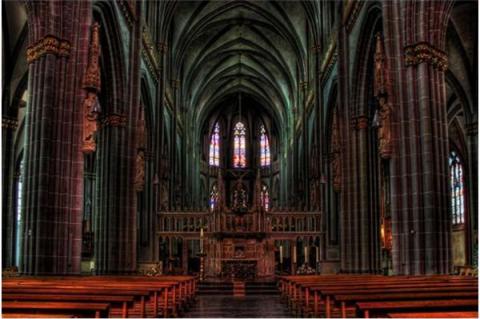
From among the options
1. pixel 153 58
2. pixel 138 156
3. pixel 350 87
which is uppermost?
pixel 153 58

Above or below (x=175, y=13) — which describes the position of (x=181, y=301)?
below

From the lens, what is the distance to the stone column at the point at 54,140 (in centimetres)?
1722

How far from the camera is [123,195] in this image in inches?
996

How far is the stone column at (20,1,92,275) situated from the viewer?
17219 mm

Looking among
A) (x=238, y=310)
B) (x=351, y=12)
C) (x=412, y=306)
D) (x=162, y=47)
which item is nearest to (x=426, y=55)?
(x=238, y=310)

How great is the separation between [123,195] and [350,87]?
434 inches

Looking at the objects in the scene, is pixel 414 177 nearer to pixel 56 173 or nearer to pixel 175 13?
pixel 56 173

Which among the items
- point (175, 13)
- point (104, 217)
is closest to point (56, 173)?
point (104, 217)

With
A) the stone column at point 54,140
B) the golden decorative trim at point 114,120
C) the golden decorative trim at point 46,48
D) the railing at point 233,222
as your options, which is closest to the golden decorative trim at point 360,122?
the railing at point 233,222

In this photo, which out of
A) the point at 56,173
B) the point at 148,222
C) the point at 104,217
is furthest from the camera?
the point at 148,222

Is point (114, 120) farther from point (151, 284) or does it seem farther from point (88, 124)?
point (151, 284)

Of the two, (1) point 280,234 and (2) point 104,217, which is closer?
(2) point 104,217

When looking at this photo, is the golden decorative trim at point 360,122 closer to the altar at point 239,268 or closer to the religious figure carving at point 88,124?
the altar at point 239,268

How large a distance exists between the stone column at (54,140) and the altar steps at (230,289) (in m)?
8.56
